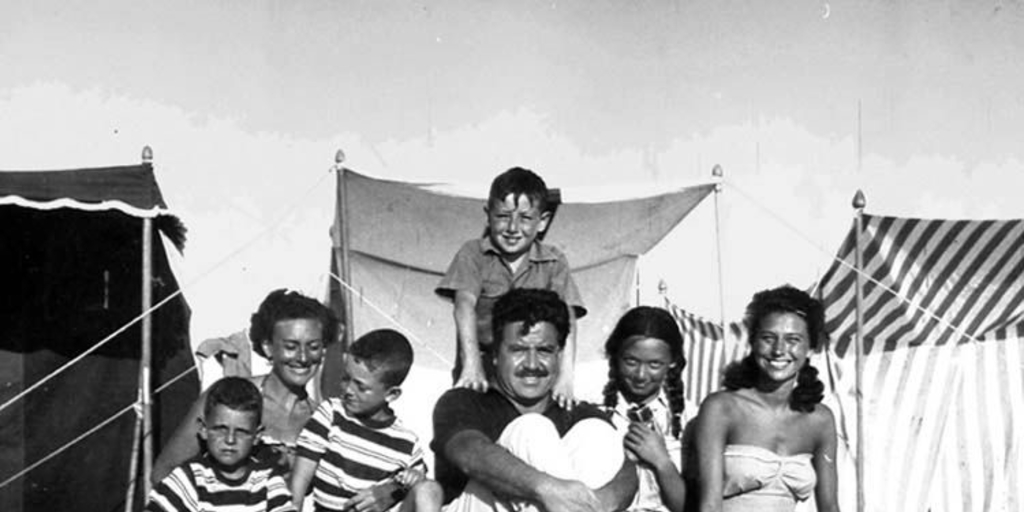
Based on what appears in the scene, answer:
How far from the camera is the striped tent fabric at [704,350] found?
7449 millimetres

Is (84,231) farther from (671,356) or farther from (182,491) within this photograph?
(671,356)

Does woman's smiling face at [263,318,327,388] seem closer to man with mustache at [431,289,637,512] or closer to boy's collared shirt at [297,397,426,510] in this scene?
boy's collared shirt at [297,397,426,510]

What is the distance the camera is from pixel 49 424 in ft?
20.9

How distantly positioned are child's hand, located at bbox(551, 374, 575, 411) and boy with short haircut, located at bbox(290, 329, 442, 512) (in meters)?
0.50

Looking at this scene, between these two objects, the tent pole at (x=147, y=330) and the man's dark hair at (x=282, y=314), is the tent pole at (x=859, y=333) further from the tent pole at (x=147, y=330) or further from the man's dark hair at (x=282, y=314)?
the tent pole at (x=147, y=330)

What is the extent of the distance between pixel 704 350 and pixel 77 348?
3440 millimetres

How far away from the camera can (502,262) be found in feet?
15.0

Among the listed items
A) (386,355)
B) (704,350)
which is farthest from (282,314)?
(704,350)

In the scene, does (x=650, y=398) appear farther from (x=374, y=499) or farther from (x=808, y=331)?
(x=374, y=499)

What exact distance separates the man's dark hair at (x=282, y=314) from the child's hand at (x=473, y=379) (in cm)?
69

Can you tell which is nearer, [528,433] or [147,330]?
[528,433]

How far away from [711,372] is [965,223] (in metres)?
1.64

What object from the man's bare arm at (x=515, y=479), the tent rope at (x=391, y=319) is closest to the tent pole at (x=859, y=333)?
the tent rope at (x=391, y=319)

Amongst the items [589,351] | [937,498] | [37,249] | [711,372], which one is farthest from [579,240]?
[37,249]
